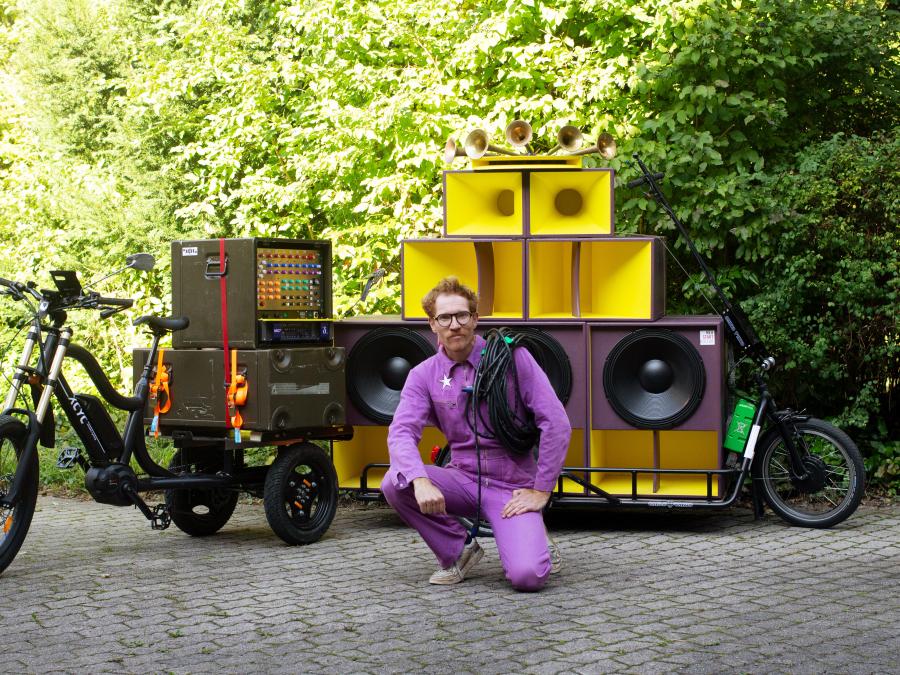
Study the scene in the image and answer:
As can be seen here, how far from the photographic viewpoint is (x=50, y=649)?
4.12 meters

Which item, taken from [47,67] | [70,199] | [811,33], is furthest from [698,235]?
[47,67]

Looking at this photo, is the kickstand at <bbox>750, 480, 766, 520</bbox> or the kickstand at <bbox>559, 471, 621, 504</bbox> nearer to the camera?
the kickstand at <bbox>559, 471, 621, 504</bbox>

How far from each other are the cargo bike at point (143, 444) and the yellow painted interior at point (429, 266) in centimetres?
61

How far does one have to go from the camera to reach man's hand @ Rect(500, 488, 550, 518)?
493 cm

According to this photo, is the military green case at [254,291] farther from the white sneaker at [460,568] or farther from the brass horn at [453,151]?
the white sneaker at [460,568]

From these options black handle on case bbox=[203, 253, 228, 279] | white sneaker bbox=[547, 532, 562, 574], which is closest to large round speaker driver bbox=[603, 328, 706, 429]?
white sneaker bbox=[547, 532, 562, 574]

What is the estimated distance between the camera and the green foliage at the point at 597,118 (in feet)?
25.0

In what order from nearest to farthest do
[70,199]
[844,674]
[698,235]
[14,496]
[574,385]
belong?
[844,674] → [14,496] → [574,385] → [698,235] → [70,199]

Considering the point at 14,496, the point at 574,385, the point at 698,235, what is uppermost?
the point at 698,235

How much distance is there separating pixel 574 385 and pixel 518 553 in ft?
5.53

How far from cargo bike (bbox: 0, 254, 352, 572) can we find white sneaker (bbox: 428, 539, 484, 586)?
111 centimetres

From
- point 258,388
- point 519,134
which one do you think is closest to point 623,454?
point 519,134

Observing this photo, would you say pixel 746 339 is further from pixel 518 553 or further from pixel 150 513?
pixel 150 513

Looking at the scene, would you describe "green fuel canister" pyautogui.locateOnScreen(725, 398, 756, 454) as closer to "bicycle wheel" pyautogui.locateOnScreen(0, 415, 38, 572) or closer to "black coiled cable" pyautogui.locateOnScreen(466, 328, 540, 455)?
"black coiled cable" pyautogui.locateOnScreen(466, 328, 540, 455)
